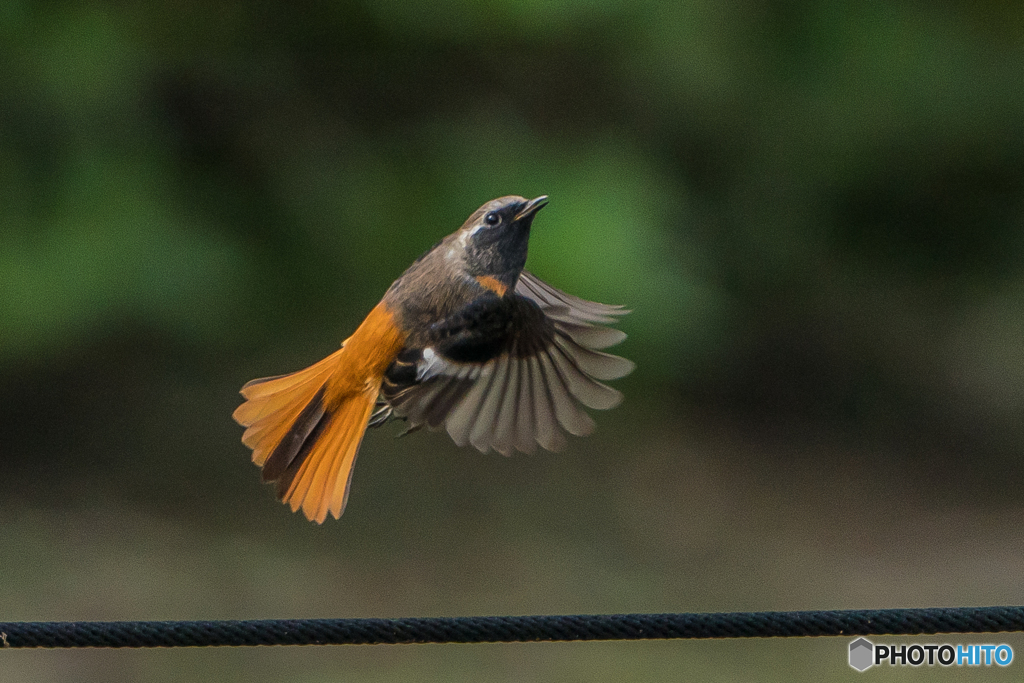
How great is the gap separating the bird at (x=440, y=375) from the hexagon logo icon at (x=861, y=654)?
1658 millimetres

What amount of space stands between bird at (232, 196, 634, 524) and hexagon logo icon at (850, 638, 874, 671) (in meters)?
1.66

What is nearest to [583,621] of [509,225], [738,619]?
[738,619]

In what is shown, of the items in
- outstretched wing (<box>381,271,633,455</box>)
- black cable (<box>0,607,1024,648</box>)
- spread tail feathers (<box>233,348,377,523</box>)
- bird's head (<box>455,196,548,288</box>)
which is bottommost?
black cable (<box>0,607,1024,648</box>)

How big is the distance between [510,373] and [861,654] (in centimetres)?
208

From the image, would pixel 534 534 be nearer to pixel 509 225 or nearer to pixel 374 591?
pixel 374 591

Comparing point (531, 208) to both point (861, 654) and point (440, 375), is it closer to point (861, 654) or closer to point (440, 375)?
point (440, 375)

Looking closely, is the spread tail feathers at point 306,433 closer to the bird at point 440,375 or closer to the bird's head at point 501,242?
the bird at point 440,375

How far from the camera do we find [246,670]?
4363 millimetres

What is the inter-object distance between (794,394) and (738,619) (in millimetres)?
4935

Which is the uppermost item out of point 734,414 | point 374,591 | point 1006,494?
point 734,414

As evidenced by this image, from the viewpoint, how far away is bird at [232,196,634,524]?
7.26 feet

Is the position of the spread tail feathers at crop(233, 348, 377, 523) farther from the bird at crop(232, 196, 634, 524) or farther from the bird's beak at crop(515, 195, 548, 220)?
the bird's beak at crop(515, 195, 548, 220)

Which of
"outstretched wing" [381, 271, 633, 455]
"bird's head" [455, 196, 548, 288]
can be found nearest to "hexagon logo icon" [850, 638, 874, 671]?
"outstretched wing" [381, 271, 633, 455]

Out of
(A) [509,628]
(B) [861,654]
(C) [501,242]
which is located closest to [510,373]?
(C) [501,242]
